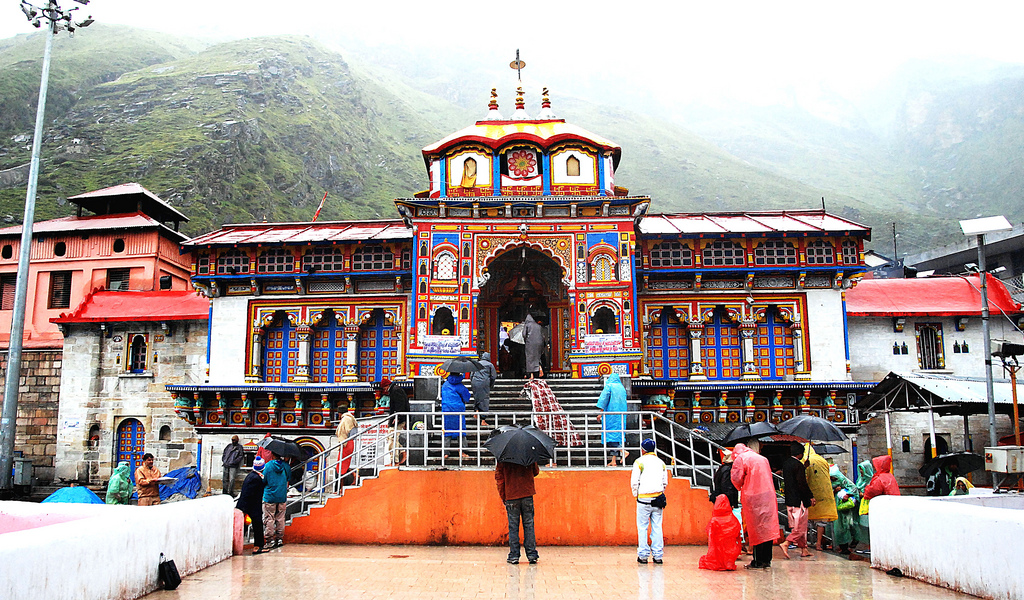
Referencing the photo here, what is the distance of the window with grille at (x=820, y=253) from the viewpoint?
70.8 ft

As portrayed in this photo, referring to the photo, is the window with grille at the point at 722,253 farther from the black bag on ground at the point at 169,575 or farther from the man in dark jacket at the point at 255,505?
the black bag on ground at the point at 169,575

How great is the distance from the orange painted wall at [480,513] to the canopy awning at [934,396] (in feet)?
20.7

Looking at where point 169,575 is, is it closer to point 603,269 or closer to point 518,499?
point 518,499

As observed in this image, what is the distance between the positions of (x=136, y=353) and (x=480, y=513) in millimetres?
17091

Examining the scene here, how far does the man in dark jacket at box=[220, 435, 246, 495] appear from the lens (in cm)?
1812

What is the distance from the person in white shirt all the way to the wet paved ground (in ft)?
0.88

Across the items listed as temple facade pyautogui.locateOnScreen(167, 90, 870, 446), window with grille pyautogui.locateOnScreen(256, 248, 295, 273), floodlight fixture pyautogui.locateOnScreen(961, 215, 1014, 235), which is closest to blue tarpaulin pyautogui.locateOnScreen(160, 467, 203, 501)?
temple facade pyautogui.locateOnScreen(167, 90, 870, 446)

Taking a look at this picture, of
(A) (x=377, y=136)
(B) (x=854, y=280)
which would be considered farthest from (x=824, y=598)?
(A) (x=377, y=136)

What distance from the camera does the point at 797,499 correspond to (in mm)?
11492

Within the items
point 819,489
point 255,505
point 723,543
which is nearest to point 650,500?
point 723,543

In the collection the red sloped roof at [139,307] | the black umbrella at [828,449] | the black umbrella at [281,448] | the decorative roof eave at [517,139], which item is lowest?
the black umbrella at [828,449]

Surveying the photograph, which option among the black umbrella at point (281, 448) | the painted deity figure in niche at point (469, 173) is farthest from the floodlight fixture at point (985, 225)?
the black umbrella at point (281, 448)

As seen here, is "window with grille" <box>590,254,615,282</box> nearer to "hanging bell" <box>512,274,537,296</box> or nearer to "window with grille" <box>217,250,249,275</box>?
"hanging bell" <box>512,274,537,296</box>

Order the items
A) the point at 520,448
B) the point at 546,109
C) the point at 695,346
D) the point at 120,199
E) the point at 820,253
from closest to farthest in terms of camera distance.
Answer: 1. the point at 520,448
2. the point at 820,253
3. the point at 695,346
4. the point at 546,109
5. the point at 120,199
